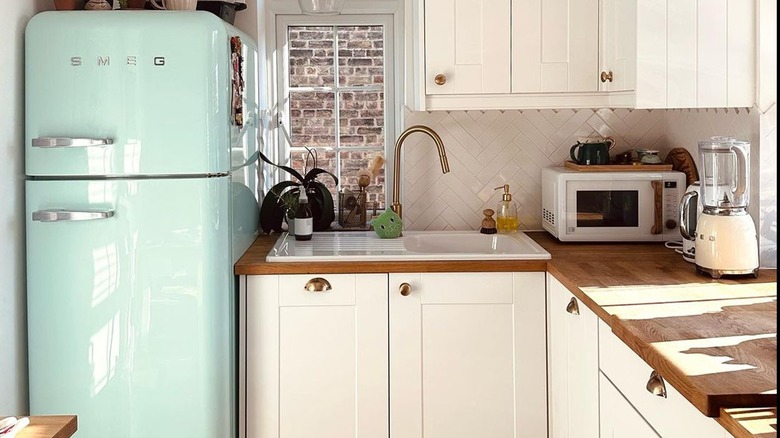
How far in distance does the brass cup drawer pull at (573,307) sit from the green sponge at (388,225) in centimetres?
101

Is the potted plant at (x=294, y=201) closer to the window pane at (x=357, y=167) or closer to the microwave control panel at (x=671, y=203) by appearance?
the window pane at (x=357, y=167)

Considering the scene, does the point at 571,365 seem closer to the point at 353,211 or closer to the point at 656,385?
the point at 656,385

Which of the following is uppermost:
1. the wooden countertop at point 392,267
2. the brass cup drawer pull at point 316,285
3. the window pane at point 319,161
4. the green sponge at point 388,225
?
the window pane at point 319,161

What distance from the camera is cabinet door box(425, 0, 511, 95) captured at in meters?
3.25

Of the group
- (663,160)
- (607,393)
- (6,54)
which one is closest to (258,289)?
(6,54)

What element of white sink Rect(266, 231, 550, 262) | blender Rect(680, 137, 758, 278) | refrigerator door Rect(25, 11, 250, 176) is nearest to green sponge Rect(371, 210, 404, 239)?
white sink Rect(266, 231, 550, 262)

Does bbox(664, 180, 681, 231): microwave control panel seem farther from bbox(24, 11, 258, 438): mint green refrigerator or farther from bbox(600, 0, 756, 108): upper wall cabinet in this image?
bbox(24, 11, 258, 438): mint green refrigerator

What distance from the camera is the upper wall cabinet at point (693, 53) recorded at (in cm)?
271

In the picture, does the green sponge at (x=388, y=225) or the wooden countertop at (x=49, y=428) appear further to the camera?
the green sponge at (x=388, y=225)

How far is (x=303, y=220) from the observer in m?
3.45

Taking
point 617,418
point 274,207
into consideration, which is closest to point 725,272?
point 617,418

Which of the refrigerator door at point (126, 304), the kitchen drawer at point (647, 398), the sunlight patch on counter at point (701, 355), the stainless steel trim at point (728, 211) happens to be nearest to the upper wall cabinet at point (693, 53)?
the stainless steel trim at point (728, 211)

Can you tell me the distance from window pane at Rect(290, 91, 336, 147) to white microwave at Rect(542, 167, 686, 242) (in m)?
1.06

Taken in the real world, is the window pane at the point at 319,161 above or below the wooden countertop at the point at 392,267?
above
